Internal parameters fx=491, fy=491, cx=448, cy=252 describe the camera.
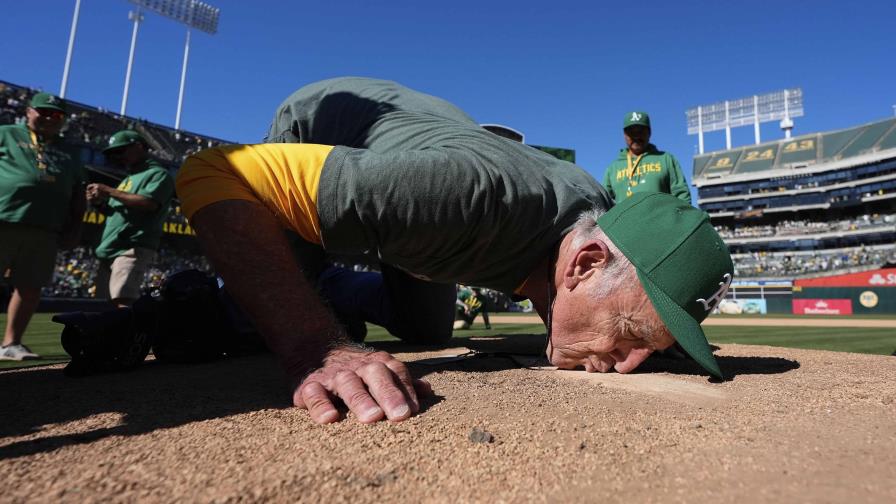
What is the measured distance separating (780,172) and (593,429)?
4778 centimetres

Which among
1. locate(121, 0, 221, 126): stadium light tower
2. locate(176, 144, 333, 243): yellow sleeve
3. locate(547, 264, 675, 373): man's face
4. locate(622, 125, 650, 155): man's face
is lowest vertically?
locate(547, 264, 675, 373): man's face

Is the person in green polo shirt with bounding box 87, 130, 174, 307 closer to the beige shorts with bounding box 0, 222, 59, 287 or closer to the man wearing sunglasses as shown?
the beige shorts with bounding box 0, 222, 59, 287

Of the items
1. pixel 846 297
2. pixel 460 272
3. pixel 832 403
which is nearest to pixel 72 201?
pixel 460 272

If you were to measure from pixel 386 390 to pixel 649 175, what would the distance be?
4.16m

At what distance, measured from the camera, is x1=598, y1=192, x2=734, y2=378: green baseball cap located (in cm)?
175

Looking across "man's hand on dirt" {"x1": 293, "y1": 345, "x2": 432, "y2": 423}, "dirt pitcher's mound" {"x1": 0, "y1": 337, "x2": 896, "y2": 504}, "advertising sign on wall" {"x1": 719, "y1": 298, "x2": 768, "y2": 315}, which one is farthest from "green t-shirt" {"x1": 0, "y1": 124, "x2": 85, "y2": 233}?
"advertising sign on wall" {"x1": 719, "y1": 298, "x2": 768, "y2": 315}

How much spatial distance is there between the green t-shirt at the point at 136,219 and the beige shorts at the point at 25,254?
527mm

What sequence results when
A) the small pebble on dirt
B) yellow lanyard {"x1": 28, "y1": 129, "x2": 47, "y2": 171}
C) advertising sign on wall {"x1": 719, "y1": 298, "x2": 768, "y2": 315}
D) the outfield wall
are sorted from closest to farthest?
the small pebble on dirt
yellow lanyard {"x1": 28, "y1": 129, "x2": 47, "y2": 171}
the outfield wall
advertising sign on wall {"x1": 719, "y1": 298, "x2": 768, "y2": 315}

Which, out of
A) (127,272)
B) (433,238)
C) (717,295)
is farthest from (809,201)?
(433,238)

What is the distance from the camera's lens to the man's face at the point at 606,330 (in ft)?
5.99

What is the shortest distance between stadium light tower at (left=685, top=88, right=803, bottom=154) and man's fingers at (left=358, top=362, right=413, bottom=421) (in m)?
57.4

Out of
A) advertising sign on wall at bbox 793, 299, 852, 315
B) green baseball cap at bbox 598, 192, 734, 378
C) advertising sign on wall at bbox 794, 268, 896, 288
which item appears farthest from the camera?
advertising sign on wall at bbox 794, 268, 896, 288

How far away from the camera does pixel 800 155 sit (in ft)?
137

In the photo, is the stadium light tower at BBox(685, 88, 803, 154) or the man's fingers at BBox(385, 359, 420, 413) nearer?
the man's fingers at BBox(385, 359, 420, 413)
